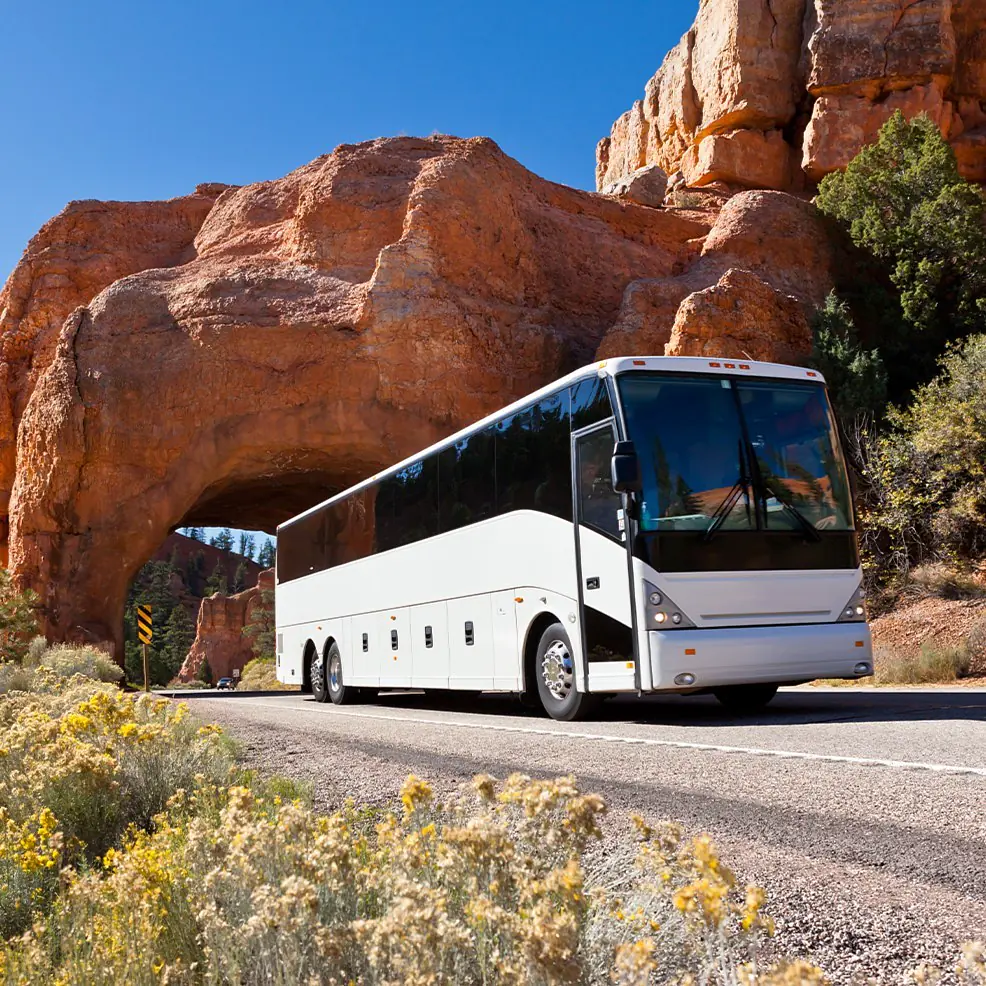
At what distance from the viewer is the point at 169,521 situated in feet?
95.6

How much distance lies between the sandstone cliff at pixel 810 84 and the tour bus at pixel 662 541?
3281cm

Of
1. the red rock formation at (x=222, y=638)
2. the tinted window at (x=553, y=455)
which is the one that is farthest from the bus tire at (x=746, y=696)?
the red rock formation at (x=222, y=638)

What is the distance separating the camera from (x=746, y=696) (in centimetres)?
1137

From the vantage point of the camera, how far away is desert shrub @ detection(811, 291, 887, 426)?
24.5 m

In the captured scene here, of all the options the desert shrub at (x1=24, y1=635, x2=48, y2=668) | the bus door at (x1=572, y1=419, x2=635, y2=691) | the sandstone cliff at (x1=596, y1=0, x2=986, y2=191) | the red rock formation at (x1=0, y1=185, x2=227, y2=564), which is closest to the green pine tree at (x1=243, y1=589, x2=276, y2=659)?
the red rock formation at (x1=0, y1=185, x2=227, y2=564)

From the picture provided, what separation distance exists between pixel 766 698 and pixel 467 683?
151 inches

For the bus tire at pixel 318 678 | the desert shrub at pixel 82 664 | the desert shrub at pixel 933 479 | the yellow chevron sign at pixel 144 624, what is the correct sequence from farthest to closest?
1. the yellow chevron sign at pixel 144 624
2. the desert shrub at pixel 933 479
3. the desert shrub at pixel 82 664
4. the bus tire at pixel 318 678

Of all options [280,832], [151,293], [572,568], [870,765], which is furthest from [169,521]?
[280,832]

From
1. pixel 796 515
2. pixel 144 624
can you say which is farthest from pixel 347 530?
pixel 144 624

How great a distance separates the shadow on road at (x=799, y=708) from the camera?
364 inches

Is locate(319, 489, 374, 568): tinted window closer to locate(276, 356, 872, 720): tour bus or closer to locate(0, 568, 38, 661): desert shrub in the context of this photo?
locate(276, 356, 872, 720): tour bus

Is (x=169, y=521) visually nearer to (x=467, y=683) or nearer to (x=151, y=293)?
(x=151, y=293)

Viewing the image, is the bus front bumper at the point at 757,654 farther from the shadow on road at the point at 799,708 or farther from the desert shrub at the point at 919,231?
the desert shrub at the point at 919,231

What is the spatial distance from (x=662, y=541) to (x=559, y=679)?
2.23 metres
